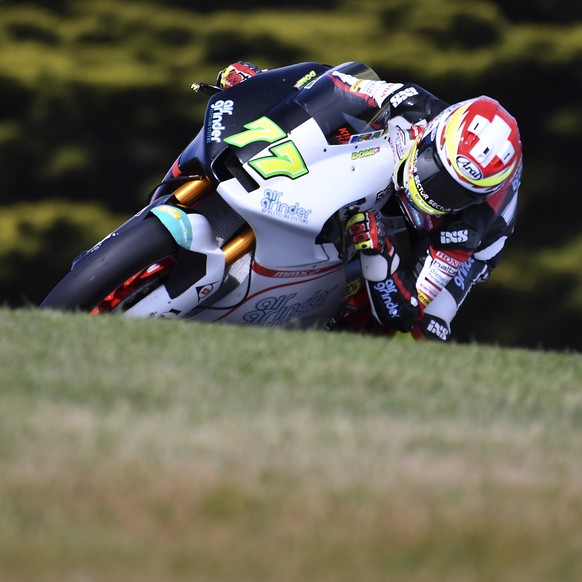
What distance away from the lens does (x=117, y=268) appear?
4617 mm

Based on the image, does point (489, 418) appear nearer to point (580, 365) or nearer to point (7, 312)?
point (580, 365)

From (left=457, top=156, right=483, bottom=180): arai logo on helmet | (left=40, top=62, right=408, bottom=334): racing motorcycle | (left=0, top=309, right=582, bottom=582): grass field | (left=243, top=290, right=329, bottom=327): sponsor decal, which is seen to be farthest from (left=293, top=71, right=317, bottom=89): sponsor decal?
(left=0, top=309, right=582, bottom=582): grass field

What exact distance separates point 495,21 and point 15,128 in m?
3.15

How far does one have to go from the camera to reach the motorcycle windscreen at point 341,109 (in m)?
4.93

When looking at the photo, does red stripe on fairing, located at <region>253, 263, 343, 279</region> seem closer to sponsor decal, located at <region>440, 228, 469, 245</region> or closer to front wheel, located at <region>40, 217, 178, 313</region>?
front wheel, located at <region>40, 217, 178, 313</region>

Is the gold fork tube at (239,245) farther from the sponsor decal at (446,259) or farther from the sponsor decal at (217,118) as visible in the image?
the sponsor decal at (446,259)

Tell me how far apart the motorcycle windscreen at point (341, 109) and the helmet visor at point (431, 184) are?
0.63ft

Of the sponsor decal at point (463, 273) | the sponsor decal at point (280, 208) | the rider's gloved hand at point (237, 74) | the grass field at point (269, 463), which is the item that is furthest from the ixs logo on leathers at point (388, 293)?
the rider's gloved hand at point (237, 74)

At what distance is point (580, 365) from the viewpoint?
4.77 meters

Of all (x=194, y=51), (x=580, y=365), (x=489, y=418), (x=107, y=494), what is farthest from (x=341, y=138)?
(x=194, y=51)

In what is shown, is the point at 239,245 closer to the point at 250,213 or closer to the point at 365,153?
the point at 250,213

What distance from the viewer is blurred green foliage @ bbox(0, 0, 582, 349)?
305 inches

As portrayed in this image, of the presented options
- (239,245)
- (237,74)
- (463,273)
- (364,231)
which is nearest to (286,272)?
(239,245)

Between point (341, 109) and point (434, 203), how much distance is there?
55 centimetres
